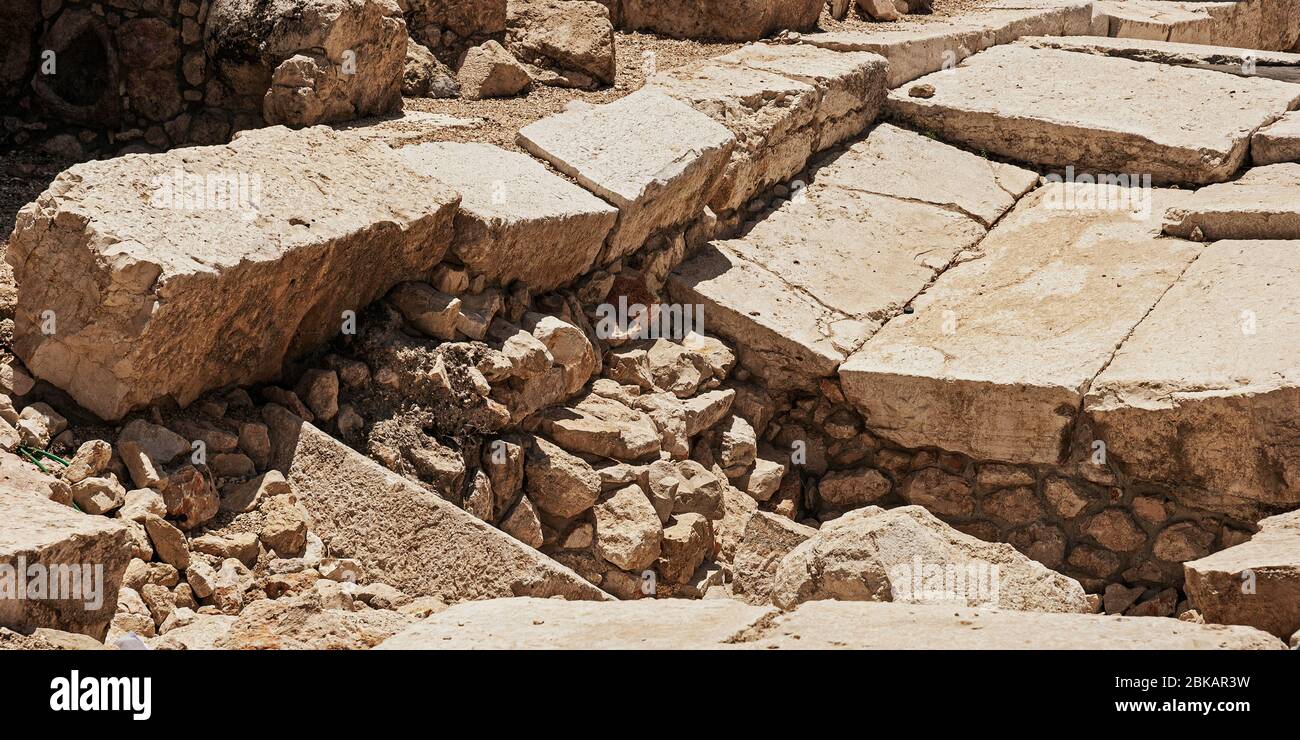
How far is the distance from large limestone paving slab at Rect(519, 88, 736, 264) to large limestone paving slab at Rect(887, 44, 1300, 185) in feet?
5.57

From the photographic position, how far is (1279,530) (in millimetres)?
4152

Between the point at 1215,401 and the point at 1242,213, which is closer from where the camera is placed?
the point at 1215,401

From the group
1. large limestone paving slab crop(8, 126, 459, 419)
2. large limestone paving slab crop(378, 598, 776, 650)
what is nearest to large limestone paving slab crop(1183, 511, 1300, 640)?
large limestone paving slab crop(378, 598, 776, 650)

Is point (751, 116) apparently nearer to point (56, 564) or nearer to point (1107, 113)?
point (1107, 113)

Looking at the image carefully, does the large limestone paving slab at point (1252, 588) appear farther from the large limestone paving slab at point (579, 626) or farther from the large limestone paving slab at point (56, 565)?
the large limestone paving slab at point (56, 565)

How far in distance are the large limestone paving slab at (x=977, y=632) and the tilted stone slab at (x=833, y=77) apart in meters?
3.90

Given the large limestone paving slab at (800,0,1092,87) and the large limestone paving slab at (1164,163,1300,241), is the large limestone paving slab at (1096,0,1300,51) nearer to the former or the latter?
the large limestone paving slab at (800,0,1092,87)

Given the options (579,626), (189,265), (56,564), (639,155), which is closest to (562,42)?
(639,155)

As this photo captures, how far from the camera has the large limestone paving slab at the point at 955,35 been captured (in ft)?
24.4

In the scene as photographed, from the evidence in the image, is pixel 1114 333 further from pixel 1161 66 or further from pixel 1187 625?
pixel 1161 66

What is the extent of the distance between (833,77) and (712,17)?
1.01 meters

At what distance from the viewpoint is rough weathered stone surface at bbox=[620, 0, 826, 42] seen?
7434 mm

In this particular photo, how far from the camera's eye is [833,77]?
675cm
